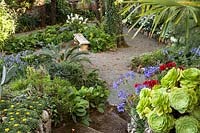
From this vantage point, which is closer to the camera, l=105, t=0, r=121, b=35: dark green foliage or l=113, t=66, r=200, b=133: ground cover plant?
l=113, t=66, r=200, b=133: ground cover plant

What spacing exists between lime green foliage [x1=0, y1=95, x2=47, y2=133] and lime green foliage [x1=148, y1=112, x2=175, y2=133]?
0.96 m

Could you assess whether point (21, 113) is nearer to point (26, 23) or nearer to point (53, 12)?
point (26, 23)

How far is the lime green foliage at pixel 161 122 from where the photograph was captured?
2805 millimetres

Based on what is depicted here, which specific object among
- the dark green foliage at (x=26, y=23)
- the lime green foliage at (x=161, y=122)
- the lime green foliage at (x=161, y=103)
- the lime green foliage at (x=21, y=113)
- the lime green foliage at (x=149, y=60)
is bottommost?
the dark green foliage at (x=26, y=23)

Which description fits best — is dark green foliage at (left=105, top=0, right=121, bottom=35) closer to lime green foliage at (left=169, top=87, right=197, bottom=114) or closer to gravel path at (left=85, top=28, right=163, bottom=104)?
gravel path at (left=85, top=28, right=163, bottom=104)

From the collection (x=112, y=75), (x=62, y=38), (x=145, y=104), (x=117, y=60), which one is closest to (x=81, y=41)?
(x=62, y=38)

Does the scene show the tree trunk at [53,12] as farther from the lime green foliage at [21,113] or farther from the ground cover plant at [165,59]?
the lime green foliage at [21,113]

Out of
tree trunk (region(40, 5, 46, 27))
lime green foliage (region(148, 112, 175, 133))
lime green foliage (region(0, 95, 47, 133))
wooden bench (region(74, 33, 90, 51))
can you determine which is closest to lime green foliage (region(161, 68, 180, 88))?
lime green foliage (region(148, 112, 175, 133))

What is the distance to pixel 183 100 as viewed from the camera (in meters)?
2.76

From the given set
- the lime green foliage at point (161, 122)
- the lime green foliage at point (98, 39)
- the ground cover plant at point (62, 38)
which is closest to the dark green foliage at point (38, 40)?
the ground cover plant at point (62, 38)

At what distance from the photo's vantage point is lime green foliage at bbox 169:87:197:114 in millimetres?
2746

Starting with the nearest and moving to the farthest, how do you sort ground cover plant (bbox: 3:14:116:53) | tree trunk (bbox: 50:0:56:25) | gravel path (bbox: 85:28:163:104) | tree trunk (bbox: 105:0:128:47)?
1. gravel path (bbox: 85:28:163:104)
2. ground cover plant (bbox: 3:14:116:53)
3. tree trunk (bbox: 105:0:128:47)
4. tree trunk (bbox: 50:0:56:25)

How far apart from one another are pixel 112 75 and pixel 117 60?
1371 mm

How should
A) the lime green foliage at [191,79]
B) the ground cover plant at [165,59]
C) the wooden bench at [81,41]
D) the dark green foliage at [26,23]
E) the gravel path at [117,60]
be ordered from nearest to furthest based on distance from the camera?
the lime green foliage at [191,79] → the ground cover plant at [165,59] → the gravel path at [117,60] → the wooden bench at [81,41] → the dark green foliage at [26,23]
